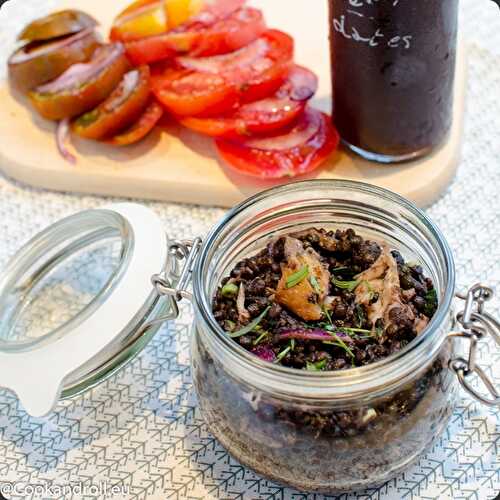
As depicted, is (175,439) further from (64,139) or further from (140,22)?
(140,22)

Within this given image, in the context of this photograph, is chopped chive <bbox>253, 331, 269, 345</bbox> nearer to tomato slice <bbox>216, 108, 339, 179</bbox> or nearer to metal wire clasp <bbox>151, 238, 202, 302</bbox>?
metal wire clasp <bbox>151, 238, 202, 302</bbox>

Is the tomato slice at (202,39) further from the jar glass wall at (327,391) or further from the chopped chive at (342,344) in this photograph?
the chopped chive at (342,344)

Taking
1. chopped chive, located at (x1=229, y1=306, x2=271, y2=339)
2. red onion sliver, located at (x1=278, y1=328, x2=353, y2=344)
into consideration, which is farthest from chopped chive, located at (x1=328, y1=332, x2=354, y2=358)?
chopped chive, located at (x1=229, y1=306, x2=271, y2=339)

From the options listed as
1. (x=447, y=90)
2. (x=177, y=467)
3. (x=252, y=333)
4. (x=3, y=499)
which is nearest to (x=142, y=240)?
(x=252, y=333)

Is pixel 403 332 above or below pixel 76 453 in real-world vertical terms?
above

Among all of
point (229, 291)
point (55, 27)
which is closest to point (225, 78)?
point (55, 27)

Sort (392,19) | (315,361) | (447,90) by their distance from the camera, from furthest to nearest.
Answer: (447,90), (392,19), (315,361)

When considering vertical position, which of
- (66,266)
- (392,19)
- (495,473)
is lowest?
(495,473)

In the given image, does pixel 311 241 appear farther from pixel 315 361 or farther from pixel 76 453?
pixel 76 453
